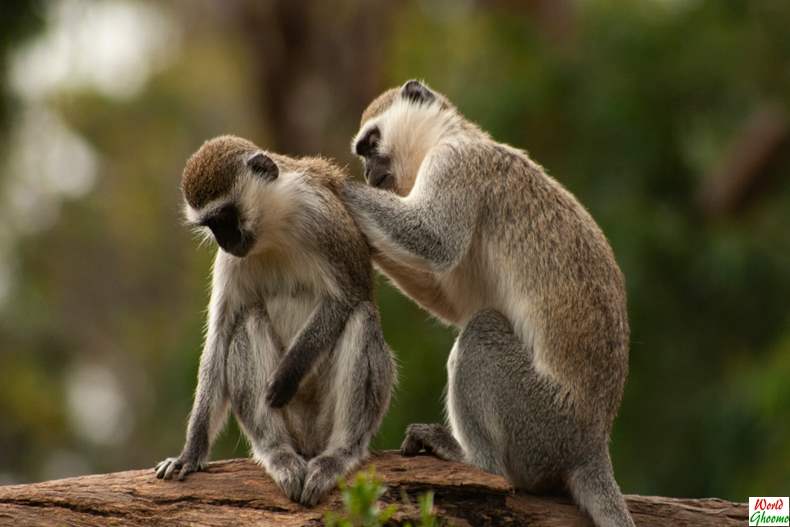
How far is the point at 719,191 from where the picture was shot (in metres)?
18.4

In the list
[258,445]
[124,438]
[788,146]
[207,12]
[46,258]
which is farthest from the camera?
[46,258]

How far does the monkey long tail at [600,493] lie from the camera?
744 cm

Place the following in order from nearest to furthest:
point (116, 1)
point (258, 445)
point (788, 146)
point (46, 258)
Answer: point (258, 445), point (788, 146), point (116, 1), point (46, 258)

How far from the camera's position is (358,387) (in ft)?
25.1

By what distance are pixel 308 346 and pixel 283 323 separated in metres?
0.43

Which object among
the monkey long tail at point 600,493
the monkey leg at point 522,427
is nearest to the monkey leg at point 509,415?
the monkey leg at point 522,427

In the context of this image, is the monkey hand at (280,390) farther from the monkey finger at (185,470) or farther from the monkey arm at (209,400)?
the monkey finger at (185,470)

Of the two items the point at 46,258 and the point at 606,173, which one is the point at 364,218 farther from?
the point at 46,258

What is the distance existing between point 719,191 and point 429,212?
11.2 meters

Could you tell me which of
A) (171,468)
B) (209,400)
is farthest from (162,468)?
(209,400)

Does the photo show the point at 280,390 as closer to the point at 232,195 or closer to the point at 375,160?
the point at 232,195

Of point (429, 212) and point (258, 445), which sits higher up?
point (429, 212)

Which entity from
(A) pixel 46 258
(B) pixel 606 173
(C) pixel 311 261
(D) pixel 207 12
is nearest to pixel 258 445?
(C) pixel 311 261

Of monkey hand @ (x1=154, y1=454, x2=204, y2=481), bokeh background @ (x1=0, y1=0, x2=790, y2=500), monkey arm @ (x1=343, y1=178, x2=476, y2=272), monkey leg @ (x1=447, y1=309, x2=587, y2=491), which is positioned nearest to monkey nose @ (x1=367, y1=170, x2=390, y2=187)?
monkey arm @ (x1=343, y1=178, x2=476, y2=272)
